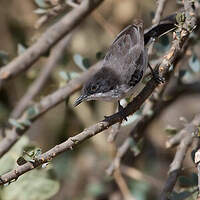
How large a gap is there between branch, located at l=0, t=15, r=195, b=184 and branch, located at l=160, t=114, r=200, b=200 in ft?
1.65

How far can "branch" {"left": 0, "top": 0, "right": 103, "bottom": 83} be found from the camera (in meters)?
4.16

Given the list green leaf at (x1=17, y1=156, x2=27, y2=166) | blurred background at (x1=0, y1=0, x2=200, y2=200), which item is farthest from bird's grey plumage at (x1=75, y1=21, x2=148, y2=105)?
blurred background at (x1=0, y1=0, x2=200, y2=200)

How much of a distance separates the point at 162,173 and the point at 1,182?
407 cm

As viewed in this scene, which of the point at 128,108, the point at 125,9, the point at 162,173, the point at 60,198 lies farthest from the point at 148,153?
the point at 128,108

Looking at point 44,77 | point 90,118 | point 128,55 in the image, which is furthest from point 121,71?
point 90,118

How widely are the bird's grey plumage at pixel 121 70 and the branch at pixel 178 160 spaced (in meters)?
0.52

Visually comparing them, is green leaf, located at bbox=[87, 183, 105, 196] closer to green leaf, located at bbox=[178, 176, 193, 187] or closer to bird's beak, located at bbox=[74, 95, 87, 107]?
green leaf, located at bbox=[178, 176, 193, 187]

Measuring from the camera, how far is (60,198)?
5969 millimetres

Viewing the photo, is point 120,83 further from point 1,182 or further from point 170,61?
point 1,182

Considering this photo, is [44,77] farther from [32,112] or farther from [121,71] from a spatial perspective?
[121,71]

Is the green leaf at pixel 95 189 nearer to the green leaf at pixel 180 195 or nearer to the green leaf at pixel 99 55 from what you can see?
the green leaf at pixel 99 55

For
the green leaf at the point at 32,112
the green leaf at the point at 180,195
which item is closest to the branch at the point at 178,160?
the green leaf at the point at 180,195

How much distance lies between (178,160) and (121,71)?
90 centimetres

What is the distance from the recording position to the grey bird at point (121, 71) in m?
3.69
